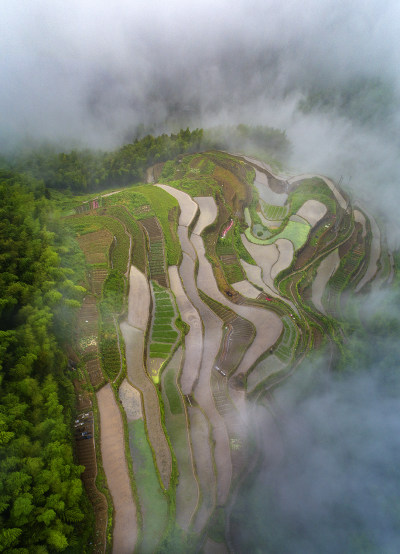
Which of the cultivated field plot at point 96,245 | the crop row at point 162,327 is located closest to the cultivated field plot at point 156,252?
the crop row at point 162,327

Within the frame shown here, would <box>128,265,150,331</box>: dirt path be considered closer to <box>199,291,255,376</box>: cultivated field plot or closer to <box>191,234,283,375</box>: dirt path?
<box>199,291,255,376</box>: cultivated field plot

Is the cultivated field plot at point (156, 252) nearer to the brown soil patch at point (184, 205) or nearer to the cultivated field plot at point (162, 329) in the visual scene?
the cultivated field plot at point (162, 329)

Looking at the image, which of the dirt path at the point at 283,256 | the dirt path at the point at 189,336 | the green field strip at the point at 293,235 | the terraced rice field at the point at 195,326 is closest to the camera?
the terraced rice field at the point at 195,326

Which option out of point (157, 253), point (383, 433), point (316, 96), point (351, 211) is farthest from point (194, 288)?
point (316, 96)

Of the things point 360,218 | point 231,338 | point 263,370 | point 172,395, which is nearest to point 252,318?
point 231,338

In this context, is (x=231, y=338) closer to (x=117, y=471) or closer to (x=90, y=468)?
(x=117, y=471)

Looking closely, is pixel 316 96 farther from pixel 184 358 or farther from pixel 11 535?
pixel 11 535

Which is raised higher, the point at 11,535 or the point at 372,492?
the point at 11,535
